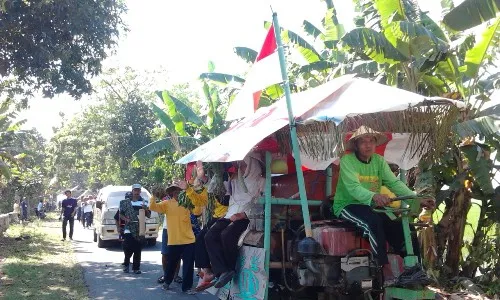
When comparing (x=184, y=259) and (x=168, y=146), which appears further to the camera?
(x=168, y=146)

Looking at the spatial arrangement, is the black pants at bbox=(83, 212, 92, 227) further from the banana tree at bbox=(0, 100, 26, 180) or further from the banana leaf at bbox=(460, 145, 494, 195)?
the banana leaf at bbox=(460, 145, 494, 195)

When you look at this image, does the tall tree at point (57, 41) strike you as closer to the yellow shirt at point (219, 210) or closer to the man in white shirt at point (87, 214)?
the yellow shirt at point (219, 210)

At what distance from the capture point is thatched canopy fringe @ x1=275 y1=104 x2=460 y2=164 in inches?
202

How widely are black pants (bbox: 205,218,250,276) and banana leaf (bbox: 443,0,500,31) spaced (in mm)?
3626

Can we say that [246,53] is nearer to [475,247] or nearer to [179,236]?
[179,236]

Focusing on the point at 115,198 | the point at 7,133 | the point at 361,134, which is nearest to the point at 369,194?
the point at 361,134

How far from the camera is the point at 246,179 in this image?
20.6ft

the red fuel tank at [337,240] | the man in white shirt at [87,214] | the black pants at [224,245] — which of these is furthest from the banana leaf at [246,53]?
the man in white shirt at [87,214]

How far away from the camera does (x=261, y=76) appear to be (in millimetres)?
5824

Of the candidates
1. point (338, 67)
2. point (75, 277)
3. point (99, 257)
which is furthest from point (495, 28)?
point (99, 257)

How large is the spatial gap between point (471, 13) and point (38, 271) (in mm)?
9388

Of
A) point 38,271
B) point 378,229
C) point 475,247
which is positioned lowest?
point 38,271

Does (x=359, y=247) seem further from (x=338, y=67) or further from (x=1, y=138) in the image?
(x=1, y=138)

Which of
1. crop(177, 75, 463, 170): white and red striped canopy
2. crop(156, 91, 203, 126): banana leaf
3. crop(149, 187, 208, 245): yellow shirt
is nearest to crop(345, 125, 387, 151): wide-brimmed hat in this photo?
crop(177, 75, 463, 170): white and red striped canopy
